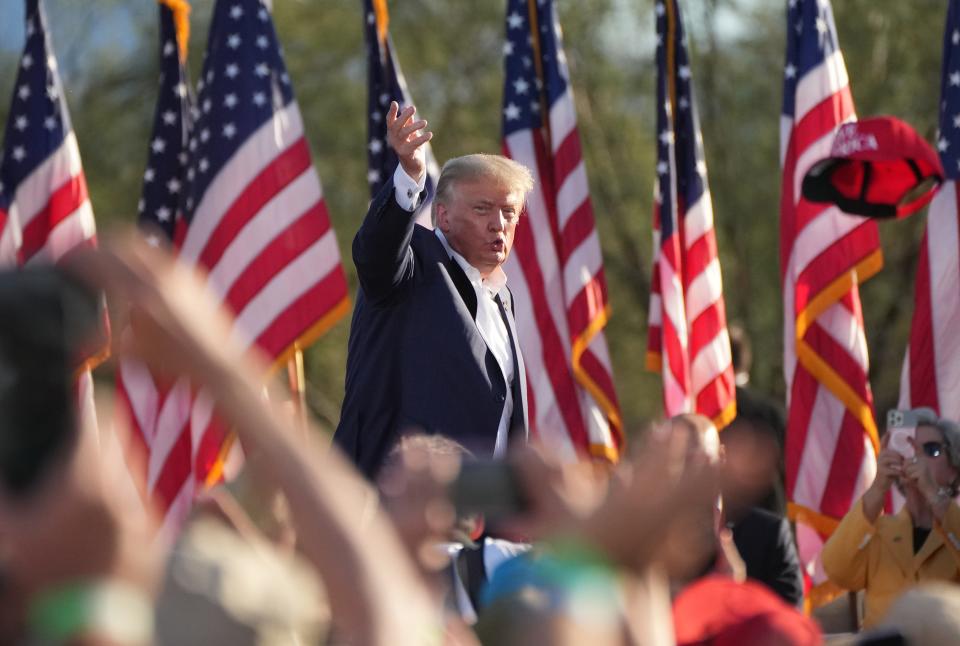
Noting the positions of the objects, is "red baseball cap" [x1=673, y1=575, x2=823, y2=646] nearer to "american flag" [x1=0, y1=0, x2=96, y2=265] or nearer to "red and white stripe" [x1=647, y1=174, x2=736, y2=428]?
"red and white stripe" [x1=647, y1=174, x2=736, y2=428]

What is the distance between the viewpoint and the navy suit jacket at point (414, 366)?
4086 millimetres

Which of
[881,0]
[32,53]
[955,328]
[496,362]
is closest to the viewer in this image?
[496,362]

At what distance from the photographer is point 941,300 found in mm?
7988

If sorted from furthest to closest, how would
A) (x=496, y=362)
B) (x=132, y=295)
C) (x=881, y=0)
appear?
(x=881, y=0)
(x=496, y=362)
(x=132, y=295)

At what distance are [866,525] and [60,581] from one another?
4.91m

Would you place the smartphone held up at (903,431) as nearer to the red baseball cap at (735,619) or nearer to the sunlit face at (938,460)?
the sunlit face at (938,460)

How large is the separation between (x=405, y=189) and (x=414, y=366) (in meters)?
0.47

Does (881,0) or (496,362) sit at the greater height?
(881,0)

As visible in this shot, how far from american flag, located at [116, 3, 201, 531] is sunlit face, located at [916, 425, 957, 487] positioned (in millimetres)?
3690

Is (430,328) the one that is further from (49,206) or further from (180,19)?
(180,19)

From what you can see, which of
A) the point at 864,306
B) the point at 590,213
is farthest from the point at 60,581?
the point at 864,306

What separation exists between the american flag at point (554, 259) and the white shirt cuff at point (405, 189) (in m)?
4.78

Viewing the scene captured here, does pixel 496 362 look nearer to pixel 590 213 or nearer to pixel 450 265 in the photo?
pixel 450 265

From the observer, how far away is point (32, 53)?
8961 mm
